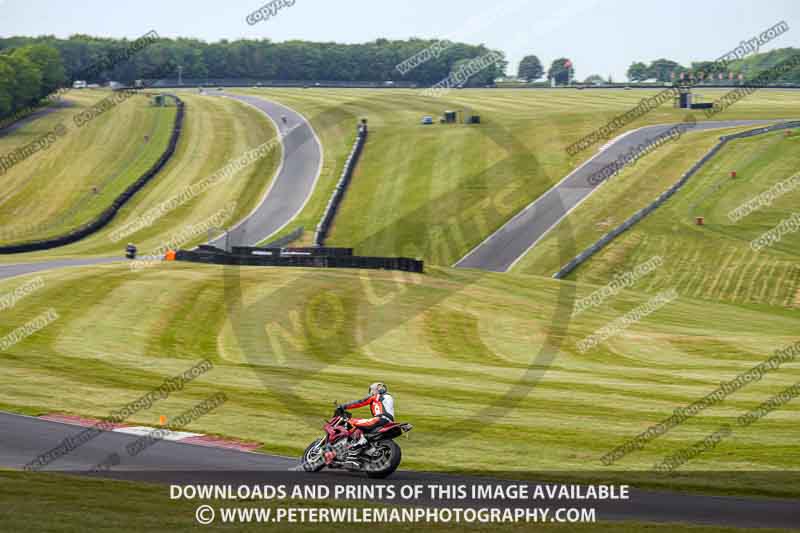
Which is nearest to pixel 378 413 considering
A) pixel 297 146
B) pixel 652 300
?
Result: pixel 652 300

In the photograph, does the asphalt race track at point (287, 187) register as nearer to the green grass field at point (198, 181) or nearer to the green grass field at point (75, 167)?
the green grass field at point (198, 181)

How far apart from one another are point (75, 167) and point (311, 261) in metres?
60.6

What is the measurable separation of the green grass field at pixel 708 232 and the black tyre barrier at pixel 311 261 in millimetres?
15396

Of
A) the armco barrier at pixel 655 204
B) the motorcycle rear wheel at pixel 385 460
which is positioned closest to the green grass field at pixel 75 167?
the armco barrier at pixel 655 204

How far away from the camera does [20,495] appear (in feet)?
63.5

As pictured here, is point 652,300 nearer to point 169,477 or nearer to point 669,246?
point 669,246

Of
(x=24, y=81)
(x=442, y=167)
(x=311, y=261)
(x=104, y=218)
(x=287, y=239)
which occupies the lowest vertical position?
(x=287, y=239)

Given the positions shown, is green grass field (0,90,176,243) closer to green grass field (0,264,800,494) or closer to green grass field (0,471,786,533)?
green grass field (0,264,800,494)

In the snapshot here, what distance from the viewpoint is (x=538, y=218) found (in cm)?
7994

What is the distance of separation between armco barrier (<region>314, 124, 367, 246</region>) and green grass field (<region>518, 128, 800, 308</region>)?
63.2 feet

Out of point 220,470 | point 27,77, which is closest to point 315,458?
point 220,470

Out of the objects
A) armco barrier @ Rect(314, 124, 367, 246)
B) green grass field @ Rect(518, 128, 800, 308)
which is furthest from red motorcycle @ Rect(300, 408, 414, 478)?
armco barrier @ Rect(314, 124, 367, 246)

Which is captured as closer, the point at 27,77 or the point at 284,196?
the point at 284,196

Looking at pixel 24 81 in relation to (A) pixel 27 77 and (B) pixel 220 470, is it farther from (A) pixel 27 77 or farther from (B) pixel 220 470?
(B) pixel 220 470
